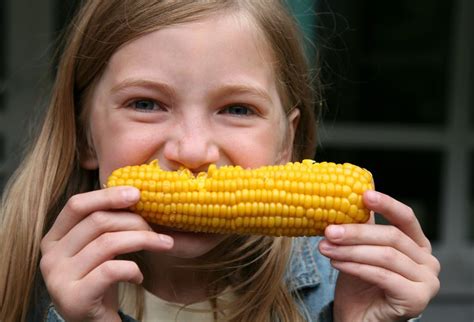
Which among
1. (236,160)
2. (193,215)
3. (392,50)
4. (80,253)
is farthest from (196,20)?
(392,50)

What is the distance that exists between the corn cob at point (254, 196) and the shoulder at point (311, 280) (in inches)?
18.5

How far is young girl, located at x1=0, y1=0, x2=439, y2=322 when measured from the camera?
192 cm

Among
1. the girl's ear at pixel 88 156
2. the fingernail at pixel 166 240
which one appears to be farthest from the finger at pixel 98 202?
the girl's ear at pixel 88 156

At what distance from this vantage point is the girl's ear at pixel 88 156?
2.35 m

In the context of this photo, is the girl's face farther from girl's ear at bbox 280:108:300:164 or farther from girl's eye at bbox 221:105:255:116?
girl's ear at bbox 280:108:300:164

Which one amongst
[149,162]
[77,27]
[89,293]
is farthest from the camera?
[77,27]

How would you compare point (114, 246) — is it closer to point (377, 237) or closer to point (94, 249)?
point (94, 249)

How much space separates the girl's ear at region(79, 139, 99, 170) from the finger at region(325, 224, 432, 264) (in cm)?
82

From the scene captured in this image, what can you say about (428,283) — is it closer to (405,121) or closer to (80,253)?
(80,253)

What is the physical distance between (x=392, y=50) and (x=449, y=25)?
0.54m

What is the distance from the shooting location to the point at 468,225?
23.8 ft

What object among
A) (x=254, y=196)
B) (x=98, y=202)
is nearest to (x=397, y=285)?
(x=254, y=196)

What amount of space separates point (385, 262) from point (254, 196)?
362 millimetres

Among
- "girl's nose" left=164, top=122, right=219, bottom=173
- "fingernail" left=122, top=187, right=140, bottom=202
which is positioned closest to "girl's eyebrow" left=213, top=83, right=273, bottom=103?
"girl's nose" left=164, top=122, right=219, bottom=173
